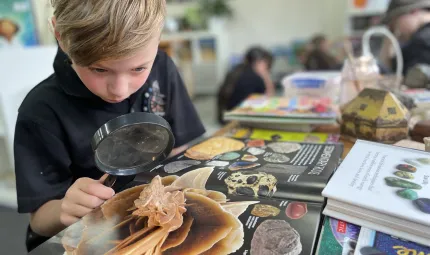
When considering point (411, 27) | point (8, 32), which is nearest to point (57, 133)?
point (411, 27)

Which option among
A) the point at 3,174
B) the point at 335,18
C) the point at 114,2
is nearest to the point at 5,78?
the point at 3,174

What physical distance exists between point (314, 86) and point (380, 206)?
2.36 feet

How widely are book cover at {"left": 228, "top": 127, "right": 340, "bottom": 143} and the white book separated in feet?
0.84

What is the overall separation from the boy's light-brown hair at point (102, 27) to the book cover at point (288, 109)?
421 millimetres

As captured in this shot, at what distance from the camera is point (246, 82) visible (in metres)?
2.52

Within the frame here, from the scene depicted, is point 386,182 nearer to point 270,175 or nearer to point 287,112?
point 270,175

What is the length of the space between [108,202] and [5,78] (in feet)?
5.41

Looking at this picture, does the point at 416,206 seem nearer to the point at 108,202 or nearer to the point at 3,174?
the point at 108,202

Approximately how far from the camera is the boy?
0.49m

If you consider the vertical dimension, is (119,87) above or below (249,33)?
above

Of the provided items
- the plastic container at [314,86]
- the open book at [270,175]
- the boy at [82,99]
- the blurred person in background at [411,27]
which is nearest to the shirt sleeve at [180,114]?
the boy at [82,99]

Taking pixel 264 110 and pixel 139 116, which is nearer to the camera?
pixel 139 116

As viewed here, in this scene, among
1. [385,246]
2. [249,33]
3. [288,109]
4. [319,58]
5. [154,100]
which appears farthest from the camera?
[249,33]

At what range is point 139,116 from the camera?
0.47 meters
